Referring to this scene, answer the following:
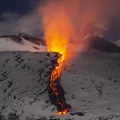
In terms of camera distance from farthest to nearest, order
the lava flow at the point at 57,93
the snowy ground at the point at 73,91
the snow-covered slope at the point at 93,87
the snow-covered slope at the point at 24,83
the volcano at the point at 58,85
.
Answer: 1. the snow-covered slope at the point at 24,83
2. the lava flow at the point at 57,93
3. the volcano at the point at 58,85
4. the snowy ground at the point at 73,91
5. the snow-covered slope at the point at 93,87

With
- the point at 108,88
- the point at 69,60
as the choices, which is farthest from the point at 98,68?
the point at 108,88

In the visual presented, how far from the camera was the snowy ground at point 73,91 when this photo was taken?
12966 cm

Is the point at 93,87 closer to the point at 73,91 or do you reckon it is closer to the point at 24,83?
the point at 73,91

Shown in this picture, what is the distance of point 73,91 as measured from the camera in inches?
5876

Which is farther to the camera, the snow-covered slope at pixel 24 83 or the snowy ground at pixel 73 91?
the snow-covered slope at pixel 24 83

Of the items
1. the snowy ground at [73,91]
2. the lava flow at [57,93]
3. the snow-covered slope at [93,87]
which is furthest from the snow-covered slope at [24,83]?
the snow-covered slope at [93,87]

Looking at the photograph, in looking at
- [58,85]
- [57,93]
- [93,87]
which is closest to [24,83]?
[58,85]

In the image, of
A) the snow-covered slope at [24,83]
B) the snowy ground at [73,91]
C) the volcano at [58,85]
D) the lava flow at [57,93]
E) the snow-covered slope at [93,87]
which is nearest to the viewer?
the snow-covered slope at [93,87]

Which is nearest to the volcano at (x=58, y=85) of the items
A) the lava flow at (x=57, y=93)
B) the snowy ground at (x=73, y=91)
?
the snowy ground at (x=73, y=91)

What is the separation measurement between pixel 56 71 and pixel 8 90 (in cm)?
2169

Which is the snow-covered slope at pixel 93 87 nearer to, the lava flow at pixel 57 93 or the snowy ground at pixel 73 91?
the snowy ground at pixel 73 91

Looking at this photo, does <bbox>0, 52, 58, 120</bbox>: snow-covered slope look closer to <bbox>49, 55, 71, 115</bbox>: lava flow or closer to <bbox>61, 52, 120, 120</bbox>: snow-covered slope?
<bbox>49, 55, 71, 115</bbox>: lava flow

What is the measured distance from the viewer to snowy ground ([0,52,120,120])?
425ft

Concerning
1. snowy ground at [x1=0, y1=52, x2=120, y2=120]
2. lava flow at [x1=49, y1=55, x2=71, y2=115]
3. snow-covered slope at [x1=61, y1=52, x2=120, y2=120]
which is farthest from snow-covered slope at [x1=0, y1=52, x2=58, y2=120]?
snow-covered slope at [x1=61, y1=52, x2=120, y2=120]
